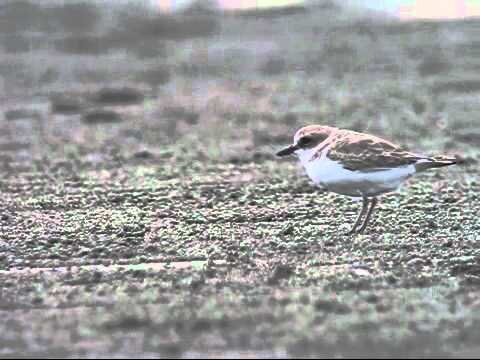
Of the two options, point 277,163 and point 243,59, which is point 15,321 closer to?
point 277,163

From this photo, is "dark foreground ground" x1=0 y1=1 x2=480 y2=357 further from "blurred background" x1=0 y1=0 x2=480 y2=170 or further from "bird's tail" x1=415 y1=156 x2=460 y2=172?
"bird's tail" x1=415 y1=156 x2=460 y2=172

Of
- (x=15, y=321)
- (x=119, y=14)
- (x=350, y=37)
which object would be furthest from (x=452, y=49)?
(x=15, y=321)

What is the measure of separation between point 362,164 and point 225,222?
3.59 ft

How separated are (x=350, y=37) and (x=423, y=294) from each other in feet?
39.6

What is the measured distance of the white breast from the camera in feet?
16.1

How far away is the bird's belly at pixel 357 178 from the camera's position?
4.92 metres

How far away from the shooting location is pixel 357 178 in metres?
4.94

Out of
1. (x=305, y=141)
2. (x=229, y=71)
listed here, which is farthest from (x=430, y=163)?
(x=229, y=71)

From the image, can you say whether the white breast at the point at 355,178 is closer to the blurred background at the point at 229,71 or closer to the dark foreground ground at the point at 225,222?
the dark foreground ground at the point at 225,222

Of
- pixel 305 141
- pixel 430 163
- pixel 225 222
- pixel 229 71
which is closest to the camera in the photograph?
pixel 430 163

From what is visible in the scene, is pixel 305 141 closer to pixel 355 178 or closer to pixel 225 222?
pixel 355 178

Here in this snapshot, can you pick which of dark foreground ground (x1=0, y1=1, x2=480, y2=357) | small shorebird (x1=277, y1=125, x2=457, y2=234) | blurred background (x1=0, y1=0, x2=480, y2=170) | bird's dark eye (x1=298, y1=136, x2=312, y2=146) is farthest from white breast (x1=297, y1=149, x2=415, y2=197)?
blurred background (x1=0, y1=0, x2=480, y2=170)

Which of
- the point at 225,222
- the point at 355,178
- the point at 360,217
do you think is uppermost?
the point at 355,178

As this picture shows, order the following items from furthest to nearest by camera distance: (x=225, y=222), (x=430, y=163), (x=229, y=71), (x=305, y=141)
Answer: (x=229, y=71) < (x=225, y=222) < (x=305, y=141) < (x=430, y=163)
